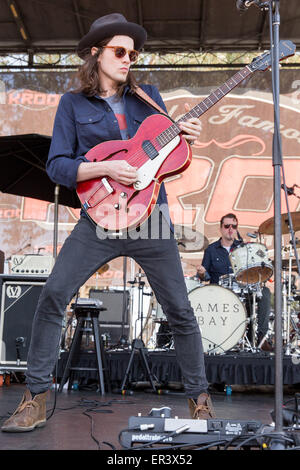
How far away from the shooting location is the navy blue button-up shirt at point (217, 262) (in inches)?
272

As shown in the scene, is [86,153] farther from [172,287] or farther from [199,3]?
[199,3]

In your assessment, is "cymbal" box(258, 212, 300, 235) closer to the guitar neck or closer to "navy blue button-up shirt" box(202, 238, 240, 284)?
"navy blue button-up shirt" box(202, 238, 240, 284)

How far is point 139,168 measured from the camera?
269 centimetres

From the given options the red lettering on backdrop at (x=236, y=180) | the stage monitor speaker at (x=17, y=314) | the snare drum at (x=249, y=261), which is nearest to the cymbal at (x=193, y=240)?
the red lettering on backdrop at (x=236, y=180)

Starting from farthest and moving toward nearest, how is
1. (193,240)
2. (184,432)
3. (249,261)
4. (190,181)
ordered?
(190,181)
(193,240)
(249,261)
(184,432)

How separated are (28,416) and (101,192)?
1.16 metres

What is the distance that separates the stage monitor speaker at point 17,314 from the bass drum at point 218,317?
176 centimetres

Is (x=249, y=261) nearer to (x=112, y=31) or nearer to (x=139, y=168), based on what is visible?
(x=139, y=168)

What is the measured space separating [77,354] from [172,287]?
8.16 ft

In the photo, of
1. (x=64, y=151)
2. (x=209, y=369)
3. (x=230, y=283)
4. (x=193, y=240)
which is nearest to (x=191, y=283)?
(x=230, y=283)

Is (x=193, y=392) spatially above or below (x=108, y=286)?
below

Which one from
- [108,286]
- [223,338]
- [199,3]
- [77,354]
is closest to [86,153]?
[77,354]

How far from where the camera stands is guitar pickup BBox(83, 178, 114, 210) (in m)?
2.69

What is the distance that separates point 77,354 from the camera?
4875 mm
